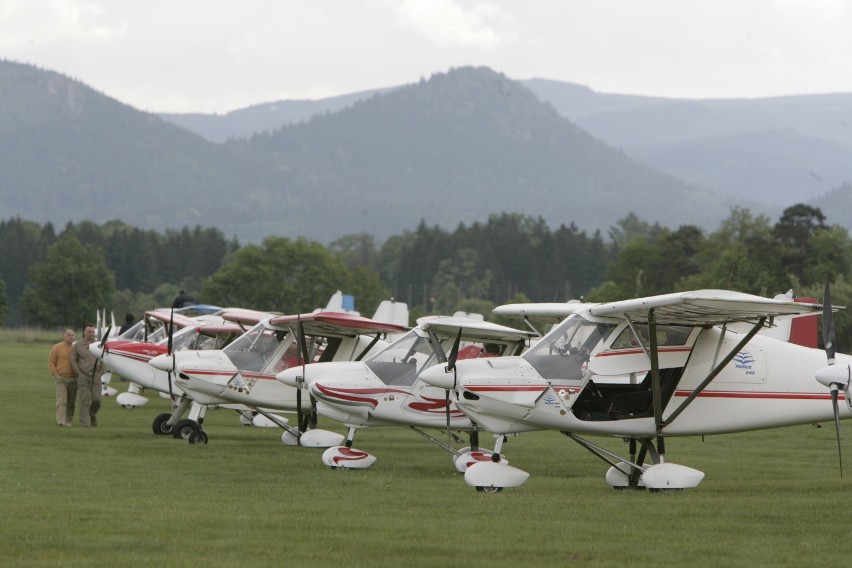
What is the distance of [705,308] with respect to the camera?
599 inches

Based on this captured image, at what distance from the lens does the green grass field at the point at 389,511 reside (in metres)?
10.9

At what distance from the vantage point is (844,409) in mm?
16500

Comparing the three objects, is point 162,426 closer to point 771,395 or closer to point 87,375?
point 87,375

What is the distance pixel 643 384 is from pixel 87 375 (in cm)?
1363

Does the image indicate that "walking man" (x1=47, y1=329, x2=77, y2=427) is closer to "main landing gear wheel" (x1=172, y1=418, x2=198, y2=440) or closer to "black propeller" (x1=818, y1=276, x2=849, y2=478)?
"main landing gear wheel" (x1=172, y1=418, x2=198, y2=440)

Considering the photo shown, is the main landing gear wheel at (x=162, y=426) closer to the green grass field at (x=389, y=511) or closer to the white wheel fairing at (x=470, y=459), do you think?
the green grass field at (x=389, y=511)

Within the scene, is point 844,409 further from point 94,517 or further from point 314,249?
point 314,249

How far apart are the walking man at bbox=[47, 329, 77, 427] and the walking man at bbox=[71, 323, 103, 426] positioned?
6.5 inches

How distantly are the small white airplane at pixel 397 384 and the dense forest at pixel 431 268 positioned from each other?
31.2 ft

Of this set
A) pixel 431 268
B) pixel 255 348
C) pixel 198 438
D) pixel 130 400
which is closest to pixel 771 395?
pixel 255 348

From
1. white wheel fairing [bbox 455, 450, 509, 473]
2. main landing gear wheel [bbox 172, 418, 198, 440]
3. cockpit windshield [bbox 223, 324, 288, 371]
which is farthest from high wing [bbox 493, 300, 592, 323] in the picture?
main landing gear wheel [bbox 172, 418, 198, 440]

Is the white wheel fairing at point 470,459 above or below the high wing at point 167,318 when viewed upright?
below

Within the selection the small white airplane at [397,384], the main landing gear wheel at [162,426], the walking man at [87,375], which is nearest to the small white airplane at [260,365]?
the main landing gear wheel at [162,426]

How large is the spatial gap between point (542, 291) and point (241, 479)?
5532 inches
